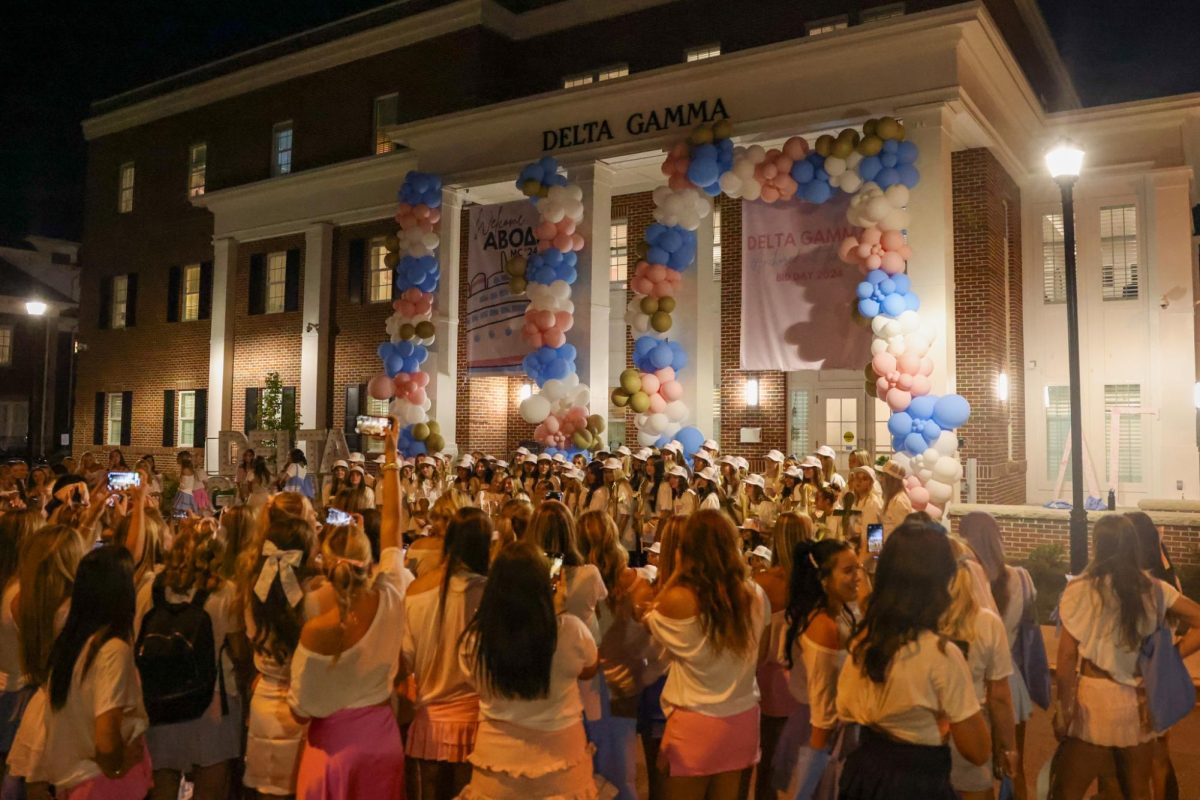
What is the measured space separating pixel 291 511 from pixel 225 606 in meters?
0.55

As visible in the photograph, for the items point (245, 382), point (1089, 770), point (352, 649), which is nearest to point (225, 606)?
point (352, 649)

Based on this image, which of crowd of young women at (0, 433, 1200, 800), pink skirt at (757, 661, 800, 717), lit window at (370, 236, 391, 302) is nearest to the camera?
crowd of young women at (0, 433, 1200, 800)

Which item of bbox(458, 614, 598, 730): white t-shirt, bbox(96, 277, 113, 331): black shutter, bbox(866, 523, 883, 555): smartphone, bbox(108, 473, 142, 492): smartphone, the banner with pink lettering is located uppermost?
bbox(96, 277, 113, 331): black shutter

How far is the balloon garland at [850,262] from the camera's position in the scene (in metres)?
13.0

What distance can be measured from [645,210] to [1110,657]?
57.0ft

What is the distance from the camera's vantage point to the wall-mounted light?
19.3 metres

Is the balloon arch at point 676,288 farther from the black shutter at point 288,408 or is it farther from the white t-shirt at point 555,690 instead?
the white t-shirt at point 555,690

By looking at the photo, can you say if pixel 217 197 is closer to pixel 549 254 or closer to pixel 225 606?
pixel 549 254

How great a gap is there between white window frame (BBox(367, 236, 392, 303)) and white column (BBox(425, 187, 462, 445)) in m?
4.12

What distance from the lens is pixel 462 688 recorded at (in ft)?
14.2

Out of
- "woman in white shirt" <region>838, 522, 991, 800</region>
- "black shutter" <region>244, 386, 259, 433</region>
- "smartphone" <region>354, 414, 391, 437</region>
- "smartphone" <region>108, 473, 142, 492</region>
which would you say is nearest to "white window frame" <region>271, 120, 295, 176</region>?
"black shutter" <region>244, 386, 259, 433</region>

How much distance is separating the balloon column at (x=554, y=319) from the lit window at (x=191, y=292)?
14.3 metres

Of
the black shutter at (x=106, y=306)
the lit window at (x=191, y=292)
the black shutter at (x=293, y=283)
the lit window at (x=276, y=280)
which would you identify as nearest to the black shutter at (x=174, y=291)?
the lit window at (x=191, y=292)

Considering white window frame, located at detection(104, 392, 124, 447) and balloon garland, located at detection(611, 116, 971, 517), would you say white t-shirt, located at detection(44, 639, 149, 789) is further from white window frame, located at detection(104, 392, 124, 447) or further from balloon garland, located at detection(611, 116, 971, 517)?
white window frame, located at detection(104, 392, 124, 447)
